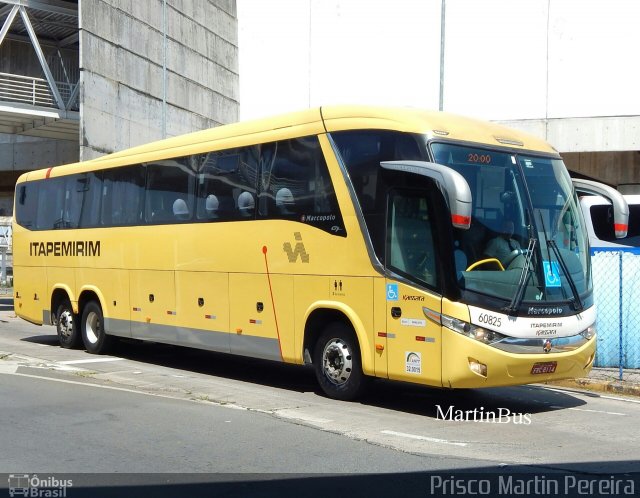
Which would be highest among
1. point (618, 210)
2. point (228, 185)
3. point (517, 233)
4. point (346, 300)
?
point (228, 185)

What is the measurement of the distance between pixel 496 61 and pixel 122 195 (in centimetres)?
1542

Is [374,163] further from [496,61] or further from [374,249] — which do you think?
[496,61]

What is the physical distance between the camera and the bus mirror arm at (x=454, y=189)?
9.17 m

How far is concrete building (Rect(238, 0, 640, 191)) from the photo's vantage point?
2623 centimetres

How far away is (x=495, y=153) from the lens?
10.4 m

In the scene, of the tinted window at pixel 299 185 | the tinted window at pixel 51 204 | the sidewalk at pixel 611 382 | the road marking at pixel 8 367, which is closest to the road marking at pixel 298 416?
the tinted window at pixel 299 185

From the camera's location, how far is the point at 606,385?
1252cm

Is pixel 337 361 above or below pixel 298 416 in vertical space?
above

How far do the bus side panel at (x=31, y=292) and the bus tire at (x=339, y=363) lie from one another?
27.4ft

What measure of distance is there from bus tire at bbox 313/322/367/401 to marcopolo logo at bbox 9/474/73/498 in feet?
15.5

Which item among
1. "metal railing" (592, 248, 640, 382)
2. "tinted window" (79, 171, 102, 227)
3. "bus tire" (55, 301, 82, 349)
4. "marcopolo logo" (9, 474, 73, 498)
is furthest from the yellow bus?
"marcopolo logo" (9, 474, 73, 498)

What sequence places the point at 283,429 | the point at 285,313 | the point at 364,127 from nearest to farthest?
1. the point at 283,429
2. the point at 364,127
3. the point at 285,313

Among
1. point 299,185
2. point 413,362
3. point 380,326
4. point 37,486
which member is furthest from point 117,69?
point 37,486

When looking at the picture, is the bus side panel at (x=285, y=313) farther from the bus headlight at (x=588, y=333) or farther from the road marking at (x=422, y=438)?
the bus headlight at (x=588, y=333)
